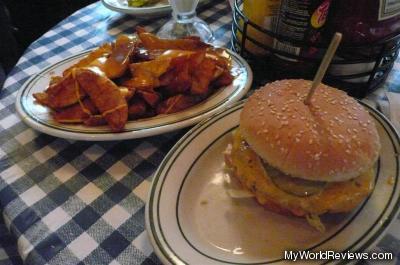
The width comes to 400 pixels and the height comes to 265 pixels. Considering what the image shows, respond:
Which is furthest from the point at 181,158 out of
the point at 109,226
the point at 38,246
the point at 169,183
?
the point at 38,246

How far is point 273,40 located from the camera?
901 mm

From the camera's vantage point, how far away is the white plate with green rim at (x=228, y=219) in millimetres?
554

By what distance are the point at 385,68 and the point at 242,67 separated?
35 cm

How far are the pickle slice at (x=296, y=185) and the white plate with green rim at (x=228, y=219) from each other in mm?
56

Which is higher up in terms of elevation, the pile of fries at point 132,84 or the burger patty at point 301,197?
the pile of fries at point 132,84

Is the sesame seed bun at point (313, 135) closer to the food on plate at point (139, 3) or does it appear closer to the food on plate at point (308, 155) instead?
the food on plate at point (308, 155)

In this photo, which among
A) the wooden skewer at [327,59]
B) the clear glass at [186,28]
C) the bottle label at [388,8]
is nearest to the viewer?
the wooden skewer at [327,59]

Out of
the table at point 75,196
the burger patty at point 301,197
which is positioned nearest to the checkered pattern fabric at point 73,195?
the table at point 75,196

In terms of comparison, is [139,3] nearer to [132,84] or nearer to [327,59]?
[132,84]

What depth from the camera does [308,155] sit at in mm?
585

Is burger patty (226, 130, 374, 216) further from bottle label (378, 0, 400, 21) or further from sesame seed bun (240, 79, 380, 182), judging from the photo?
bottle label (378, 0, 400, 21)

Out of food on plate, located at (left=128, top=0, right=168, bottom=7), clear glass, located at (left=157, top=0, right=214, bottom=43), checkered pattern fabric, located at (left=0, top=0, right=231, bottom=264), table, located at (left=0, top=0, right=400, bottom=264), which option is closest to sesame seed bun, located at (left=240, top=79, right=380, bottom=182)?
table, located at (left=0, top=0, right=400, bottom=264)

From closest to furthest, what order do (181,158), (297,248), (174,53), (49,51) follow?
(297,248) < (181,158) < (174,53) < (49,51)

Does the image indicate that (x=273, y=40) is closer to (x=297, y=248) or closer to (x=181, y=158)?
(x=181, y=158)
